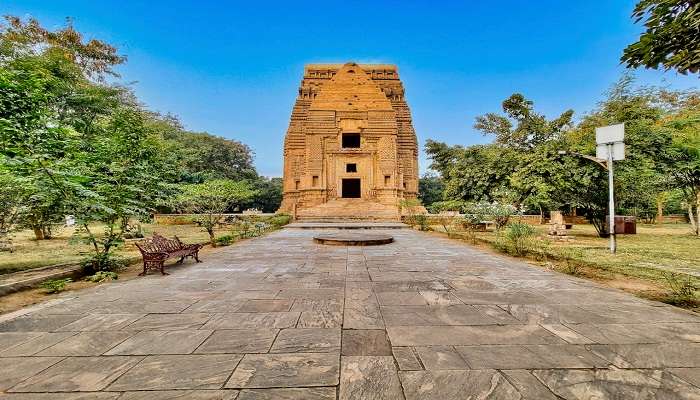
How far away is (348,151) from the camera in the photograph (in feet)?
90.9

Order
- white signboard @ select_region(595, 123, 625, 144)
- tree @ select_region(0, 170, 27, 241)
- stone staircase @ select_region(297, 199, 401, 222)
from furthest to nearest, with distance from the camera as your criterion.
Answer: stone staircase @ select_region(297, 199, 401, 222), white signboard @ select_region(595, 123, 625, 144), tree @ select_region(0, 170, 27, 241)

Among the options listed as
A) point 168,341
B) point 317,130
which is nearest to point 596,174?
point 168,341

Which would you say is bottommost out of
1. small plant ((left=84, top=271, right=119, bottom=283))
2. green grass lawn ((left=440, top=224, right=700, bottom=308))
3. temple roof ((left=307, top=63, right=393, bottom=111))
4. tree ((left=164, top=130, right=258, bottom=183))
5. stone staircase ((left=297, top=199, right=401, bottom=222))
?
green grass lawn ((left=440, top=224, right=700, bottom=308))

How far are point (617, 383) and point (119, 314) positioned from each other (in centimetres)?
484

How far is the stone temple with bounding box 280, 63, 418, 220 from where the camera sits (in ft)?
89.2

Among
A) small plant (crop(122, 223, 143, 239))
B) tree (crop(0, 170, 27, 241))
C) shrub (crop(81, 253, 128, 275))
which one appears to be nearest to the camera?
tree (crop(0, 170, 27, 241))

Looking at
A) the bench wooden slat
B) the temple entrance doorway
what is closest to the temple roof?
the temple entrance doorway

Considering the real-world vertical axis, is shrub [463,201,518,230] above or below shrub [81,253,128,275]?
above

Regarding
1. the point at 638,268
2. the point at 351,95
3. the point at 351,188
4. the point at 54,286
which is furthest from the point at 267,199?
the point at 638,268

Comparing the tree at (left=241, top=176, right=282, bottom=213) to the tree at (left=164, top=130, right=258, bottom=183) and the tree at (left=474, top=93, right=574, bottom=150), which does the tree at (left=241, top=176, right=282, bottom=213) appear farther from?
the tree at (left=474, top=93, right=574, bottom=150)

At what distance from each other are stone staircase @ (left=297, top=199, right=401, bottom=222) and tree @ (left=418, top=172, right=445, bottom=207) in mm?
27453

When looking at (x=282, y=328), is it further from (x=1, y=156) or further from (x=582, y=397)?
(x=1, y=156)

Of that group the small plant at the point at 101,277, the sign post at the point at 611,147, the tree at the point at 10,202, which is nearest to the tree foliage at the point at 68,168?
the tree at the point at 10,202

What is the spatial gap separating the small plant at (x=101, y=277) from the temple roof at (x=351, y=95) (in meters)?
24.5
